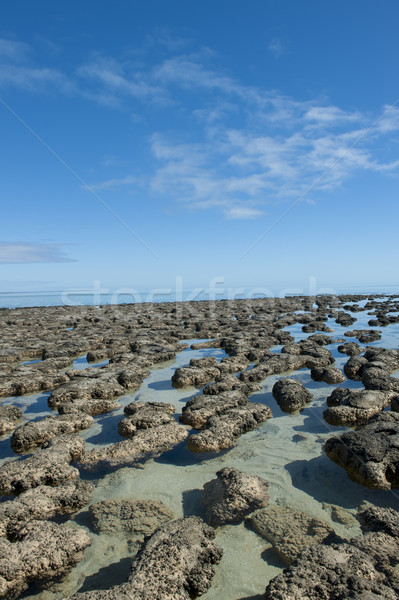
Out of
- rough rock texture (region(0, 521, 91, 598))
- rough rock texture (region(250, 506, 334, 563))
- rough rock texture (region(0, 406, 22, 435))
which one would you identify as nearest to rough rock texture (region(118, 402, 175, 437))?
rough rock texture (region(0, 406, 22, 435))

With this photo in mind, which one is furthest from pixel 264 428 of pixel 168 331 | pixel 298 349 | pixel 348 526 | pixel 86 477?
pixel 168 331

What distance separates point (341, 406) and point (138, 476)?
211 inches

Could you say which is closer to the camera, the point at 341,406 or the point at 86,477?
the point at 86,477

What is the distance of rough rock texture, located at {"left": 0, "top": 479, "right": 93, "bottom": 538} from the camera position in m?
5.24

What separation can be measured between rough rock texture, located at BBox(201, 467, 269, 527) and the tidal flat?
0.07 feet

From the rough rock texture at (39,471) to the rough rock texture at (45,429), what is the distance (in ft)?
3.24

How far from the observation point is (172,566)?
4176 millimetres

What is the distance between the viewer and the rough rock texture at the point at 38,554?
13.9 feet

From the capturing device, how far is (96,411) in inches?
400

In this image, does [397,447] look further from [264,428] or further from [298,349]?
[298,349]

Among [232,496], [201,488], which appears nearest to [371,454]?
[232,496]

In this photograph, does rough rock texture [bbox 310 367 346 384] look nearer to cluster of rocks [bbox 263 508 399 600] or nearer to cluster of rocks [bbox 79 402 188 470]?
cluster of rocks [bbox 79 402 188 470]

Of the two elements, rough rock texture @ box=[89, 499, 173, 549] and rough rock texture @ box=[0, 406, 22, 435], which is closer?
rough rock texture @ box=[89, 499, 173, 549]

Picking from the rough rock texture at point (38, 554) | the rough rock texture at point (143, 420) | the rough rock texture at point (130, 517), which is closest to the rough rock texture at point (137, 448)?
the rough rock texture at point (143, 420)
